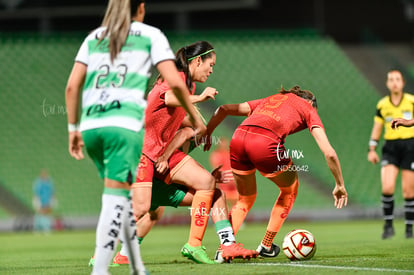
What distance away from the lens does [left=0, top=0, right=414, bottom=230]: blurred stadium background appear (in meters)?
20.8

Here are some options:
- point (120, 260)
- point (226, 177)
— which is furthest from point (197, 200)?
point (120, 260)

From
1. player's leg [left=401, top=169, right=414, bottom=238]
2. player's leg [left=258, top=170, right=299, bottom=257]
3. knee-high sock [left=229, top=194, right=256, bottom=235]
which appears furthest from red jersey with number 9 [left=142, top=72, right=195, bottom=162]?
player's leg [left=401, top=169, right=414, bottom=238]

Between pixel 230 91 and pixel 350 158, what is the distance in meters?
4.15

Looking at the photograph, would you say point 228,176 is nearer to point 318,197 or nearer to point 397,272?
point 397,272

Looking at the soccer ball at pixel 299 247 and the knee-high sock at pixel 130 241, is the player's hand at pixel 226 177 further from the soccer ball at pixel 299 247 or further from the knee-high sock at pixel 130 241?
the knee-high sock at pixel 130 241

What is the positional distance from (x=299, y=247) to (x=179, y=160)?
4.90ft

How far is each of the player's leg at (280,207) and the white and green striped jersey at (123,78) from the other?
2.87 meters

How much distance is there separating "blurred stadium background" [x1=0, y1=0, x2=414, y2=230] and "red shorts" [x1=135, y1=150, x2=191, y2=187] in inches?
518

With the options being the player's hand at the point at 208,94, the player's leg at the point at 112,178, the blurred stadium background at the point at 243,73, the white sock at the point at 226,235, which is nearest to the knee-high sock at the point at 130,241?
the player's leg at the point at 112,178

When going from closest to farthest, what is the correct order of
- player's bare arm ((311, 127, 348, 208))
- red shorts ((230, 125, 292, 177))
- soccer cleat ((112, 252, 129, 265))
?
1. player's bare arm ((311, 127, 348, 208))
2. red shorts ((230, 125, 292, 177))
3. soccer cleat ((112, 252, 129, 265))

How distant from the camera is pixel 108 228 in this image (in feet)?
15.0

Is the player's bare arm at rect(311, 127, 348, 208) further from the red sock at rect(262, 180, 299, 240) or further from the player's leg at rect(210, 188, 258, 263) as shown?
the player's leg at rect(210, 188, 258, 263)

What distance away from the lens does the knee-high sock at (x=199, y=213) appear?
6.76 m

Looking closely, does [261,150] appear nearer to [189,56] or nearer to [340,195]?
[340,195]
